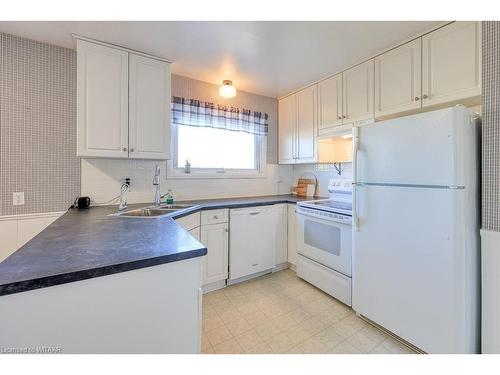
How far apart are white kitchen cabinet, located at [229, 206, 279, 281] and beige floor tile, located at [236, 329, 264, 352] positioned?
76 cm

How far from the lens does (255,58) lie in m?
2.21

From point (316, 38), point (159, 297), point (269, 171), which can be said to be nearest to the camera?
point (159, 297)

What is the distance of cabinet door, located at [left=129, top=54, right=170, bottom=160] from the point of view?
208 centimetres

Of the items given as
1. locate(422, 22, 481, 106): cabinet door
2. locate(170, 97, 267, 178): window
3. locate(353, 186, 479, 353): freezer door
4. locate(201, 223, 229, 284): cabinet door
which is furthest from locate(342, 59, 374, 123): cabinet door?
locate(201, 223, 229, 284): cabinet door

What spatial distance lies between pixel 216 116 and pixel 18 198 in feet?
6.59

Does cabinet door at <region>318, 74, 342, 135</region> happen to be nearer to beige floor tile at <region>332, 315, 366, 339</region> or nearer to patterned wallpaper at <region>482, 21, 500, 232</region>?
patterned wallpaper at <region>482, 21, 500, 232</region>

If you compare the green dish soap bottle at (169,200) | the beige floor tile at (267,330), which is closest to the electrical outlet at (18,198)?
the green dish soap bottle at (169,200)

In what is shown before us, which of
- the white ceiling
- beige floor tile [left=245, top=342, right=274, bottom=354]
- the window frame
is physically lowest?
beige floor tile [left=245, top=342, right=274, bottom=354]

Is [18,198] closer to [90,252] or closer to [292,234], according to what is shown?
[90,252]

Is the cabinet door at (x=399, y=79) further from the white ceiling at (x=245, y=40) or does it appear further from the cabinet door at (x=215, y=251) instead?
the cabinet door at (x=215, y=251)

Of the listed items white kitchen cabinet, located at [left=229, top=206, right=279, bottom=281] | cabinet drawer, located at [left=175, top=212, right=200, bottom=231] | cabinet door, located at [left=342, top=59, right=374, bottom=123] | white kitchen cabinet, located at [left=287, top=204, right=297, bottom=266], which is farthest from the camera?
white kitchen cabinet, located at [left=287, top=204, right=297, bottom=266]
